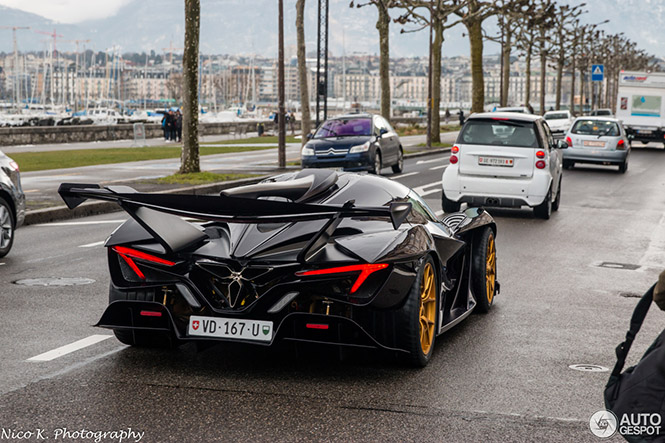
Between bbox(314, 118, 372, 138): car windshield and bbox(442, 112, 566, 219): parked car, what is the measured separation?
1119 centimetres

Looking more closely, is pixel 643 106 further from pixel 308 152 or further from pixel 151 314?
pixel 151 314

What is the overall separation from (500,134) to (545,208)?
140 cm

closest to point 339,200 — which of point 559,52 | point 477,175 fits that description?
point 477,175

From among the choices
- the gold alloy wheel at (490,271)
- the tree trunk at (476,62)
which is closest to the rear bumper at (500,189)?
the gold alloy wheel at (490,271)

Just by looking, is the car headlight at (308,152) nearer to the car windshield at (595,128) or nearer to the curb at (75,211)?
the curb at (75,211)

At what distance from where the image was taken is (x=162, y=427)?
16.6 feet

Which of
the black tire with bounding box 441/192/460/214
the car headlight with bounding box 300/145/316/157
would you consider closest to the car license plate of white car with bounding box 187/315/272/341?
the black tire with bounding box 441/192/460/214

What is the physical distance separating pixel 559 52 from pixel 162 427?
9496 centimetres

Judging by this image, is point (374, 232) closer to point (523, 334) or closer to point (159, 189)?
point (523, 334)

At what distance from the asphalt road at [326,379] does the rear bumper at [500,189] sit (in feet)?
20.5

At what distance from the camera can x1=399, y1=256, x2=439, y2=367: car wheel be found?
6039 mm

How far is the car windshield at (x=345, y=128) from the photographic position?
91.9ft

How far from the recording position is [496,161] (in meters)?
16.6

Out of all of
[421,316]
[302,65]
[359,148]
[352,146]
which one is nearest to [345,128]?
[352,146]
